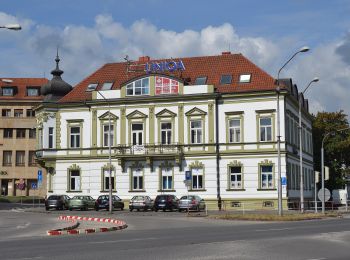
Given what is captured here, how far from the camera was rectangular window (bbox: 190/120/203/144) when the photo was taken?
58406 mm

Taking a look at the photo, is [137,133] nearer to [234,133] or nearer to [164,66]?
[164,66]

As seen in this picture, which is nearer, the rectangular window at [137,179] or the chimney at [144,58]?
the rectangular window at [137,179]

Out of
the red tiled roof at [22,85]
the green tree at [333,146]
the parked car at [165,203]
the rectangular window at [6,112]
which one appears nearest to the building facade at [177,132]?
the parked car at [165,203]

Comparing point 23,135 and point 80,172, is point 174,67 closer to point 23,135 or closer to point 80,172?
point 80,172

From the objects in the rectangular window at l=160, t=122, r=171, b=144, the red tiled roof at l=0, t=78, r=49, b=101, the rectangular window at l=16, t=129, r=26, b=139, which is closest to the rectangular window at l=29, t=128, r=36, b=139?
the rectangular window at l=16, t=129, r=26, b=139

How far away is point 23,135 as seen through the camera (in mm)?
98062

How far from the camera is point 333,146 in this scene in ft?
254

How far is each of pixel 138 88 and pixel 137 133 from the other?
4.11 meters

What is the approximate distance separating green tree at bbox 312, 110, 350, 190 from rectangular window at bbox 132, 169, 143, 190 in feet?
89.2

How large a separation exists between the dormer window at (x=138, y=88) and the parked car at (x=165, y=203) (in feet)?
35.3

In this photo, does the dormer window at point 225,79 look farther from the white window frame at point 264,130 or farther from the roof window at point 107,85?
the roof window at point 107,85

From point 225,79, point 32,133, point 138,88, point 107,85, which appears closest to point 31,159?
point 32,133

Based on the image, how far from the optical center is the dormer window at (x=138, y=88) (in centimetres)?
5975

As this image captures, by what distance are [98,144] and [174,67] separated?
10.1m
